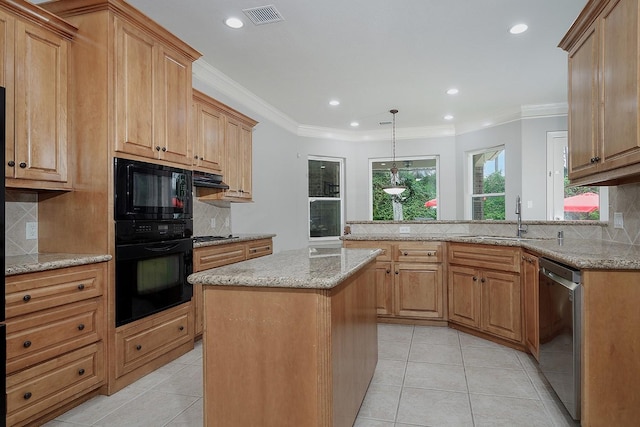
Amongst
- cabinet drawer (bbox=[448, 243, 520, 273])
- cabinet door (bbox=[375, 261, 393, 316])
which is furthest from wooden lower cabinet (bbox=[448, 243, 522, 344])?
cabinet door (bbox=[375, 261, 393, 316])

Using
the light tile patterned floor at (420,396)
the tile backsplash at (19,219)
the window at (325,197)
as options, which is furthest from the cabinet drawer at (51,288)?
the window at (325,197)

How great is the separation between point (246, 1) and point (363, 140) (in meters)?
4.65

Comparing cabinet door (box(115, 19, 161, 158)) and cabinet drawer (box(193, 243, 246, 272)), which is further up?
cabinet door (box(115, 19, 161, 158))

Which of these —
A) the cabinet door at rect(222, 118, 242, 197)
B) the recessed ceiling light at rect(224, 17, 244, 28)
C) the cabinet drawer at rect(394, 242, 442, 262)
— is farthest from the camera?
the cabinet door at rect(222, 118, 242, 197)

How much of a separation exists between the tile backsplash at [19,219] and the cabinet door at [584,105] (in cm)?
361

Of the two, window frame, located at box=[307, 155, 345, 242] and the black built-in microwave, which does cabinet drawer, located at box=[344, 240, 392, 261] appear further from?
window frame, located at box=[307, 155, 345, 242]

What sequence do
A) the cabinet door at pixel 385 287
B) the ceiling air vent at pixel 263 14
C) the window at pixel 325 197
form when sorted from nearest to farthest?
the ceiling air vent at pixel 263 14
the cabinet door at pixel 385 287
the window at pixel 325 197

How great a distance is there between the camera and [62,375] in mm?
Result: 2100

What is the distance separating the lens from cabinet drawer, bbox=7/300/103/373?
1866mm

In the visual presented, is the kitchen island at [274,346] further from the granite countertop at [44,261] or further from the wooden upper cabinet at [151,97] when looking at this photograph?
the wooden upper cabinet at [151,97]

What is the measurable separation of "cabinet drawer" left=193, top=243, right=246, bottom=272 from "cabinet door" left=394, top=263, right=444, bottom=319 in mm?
1618

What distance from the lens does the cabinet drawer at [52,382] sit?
1863 mm

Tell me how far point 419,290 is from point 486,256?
0.79 meters

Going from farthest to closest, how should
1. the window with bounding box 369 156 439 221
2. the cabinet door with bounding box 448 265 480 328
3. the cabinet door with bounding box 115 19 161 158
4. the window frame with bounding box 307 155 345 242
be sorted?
1. the window with bounding box 369 156 439 221
2. the window frame with bounding box 307 155 345 242
3. the cabinet door with bounding box 448 265 480 328
4. the cabinet door with bounding box 115 19 161 158
